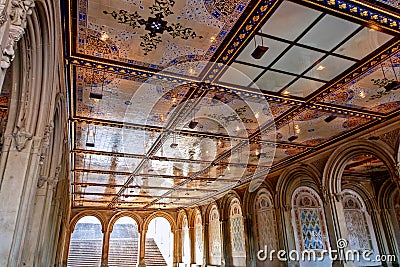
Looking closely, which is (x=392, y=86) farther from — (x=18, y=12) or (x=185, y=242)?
(x=185, y=242)

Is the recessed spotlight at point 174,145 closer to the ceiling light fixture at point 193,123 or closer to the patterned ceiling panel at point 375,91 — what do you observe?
the ceiling light fixture at point 193,123

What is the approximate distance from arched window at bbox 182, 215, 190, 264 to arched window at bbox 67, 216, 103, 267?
19.8 feet

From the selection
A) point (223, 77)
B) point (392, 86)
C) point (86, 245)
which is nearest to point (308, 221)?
point (392, 86)

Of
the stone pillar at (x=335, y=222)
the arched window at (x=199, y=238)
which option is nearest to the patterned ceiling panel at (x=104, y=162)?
the stone pillar at (x=335, y=222)

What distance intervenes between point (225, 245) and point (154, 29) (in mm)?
13914

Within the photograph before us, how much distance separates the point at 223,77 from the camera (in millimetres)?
5754

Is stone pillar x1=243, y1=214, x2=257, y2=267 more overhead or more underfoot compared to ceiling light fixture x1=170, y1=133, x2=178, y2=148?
more underfoot

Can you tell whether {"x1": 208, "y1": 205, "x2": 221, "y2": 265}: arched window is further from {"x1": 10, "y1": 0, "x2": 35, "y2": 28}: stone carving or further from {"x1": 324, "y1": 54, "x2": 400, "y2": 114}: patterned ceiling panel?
{"x1": 10, "y1": 0, "x2": 35, "y2": 28}: stone carving

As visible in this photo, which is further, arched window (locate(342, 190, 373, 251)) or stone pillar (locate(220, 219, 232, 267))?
stone pillar (locate(220, 219, 232, 267))

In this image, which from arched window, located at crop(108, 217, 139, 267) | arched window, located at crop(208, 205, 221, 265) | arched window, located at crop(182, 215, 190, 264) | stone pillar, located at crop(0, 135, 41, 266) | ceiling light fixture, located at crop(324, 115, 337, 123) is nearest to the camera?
stone pillar, located at crop(0, 135, 41, 266)

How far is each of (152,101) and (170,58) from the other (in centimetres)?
161

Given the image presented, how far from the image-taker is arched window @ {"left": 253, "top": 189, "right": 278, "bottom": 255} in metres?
12.5

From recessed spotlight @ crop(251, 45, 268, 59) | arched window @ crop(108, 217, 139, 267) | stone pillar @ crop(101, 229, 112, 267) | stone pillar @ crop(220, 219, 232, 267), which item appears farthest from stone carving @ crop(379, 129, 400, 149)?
arched window @ crop(108, 217, 139, 267)

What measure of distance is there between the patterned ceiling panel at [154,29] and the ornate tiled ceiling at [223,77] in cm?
2
